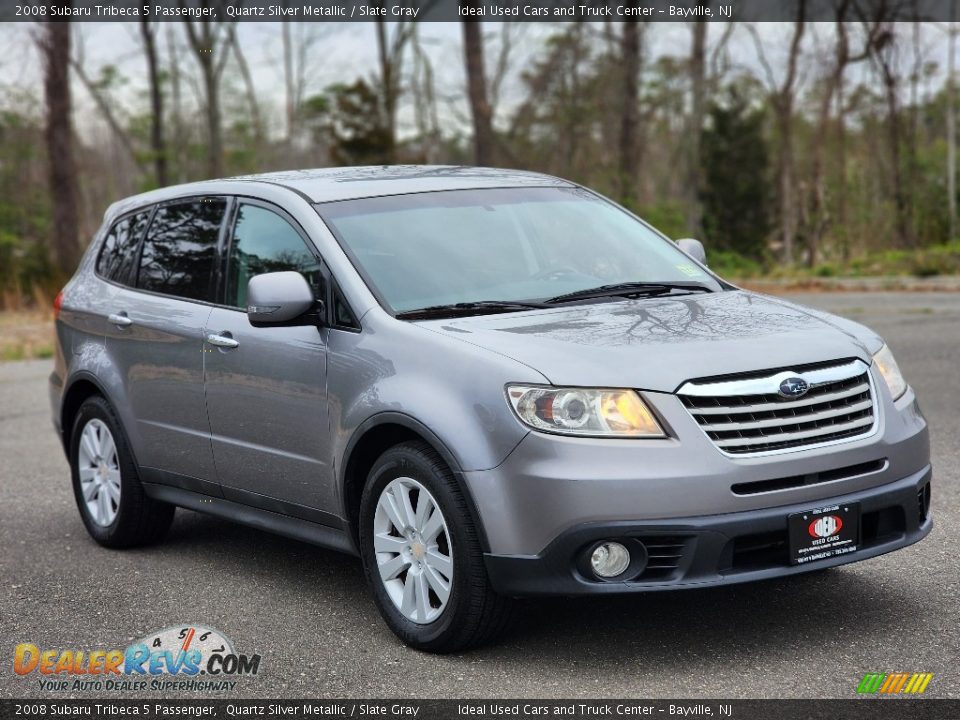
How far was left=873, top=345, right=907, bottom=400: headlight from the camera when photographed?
4848mm

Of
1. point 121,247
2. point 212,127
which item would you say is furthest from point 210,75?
point 121,247

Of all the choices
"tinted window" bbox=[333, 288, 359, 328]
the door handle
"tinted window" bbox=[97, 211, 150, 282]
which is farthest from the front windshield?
"tinted window" bbox=[97, 211, 150, 282]

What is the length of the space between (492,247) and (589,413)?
4.69ft

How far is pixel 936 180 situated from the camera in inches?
1249

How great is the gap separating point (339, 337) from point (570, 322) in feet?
2.96

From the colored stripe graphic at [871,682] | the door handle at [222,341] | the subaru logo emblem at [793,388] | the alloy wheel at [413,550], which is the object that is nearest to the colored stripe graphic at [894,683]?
the colored stripe graphic at [871,682]

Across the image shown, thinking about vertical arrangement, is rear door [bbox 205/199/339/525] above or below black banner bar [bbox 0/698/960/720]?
above

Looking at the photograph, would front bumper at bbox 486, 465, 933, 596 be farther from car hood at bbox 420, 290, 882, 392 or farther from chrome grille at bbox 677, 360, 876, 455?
car hood at bbox 420, 290, 882, 392

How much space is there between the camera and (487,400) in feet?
14.4

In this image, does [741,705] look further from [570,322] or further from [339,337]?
[339,337]

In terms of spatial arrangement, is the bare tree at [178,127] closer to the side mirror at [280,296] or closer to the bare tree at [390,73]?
the bare tree at [390,73]

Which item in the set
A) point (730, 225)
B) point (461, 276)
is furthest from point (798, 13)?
point (461, 276)

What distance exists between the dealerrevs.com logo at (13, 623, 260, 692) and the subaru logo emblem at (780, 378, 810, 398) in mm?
2015

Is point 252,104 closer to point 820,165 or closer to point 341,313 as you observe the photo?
point 820,165
